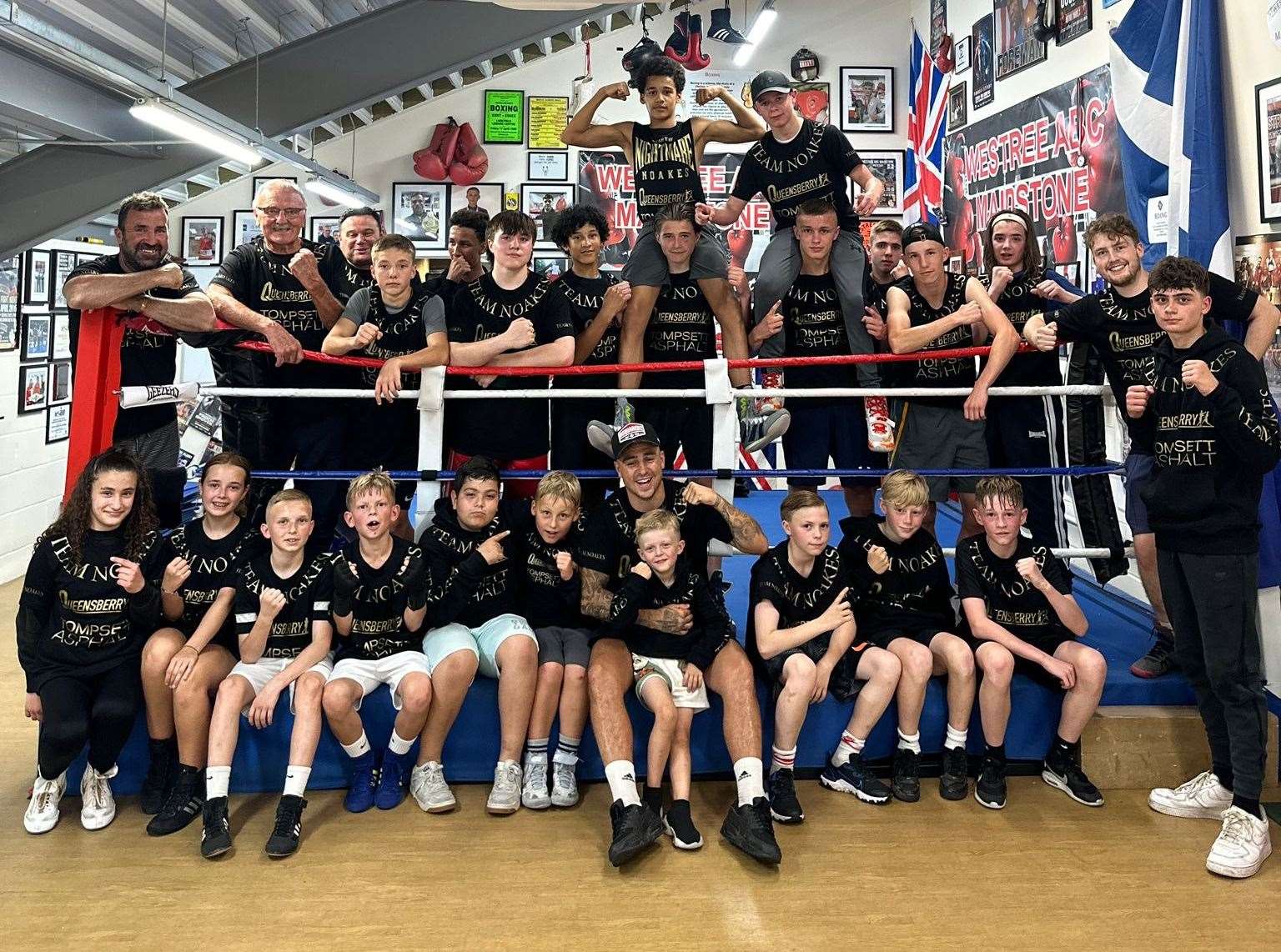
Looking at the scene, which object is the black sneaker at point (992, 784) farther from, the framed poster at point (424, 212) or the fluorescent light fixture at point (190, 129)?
the framed poster at point (424, 212)

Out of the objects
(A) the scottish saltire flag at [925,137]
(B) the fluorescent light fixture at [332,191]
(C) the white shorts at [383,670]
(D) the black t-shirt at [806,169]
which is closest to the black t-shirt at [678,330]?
(D) the black t-shirt at [806,169]

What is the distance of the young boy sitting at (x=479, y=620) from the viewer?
8.61 feet

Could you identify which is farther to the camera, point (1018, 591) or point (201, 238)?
point (201, 238)

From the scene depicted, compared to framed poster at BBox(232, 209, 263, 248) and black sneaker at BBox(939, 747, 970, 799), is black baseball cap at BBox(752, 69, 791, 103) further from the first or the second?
framed poster at BBox(232, 209, 263, 248)

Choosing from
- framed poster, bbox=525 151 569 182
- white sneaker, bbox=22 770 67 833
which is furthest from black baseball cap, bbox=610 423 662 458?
framed poster, bbox=525 151 569 182

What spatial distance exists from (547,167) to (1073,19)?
428cm

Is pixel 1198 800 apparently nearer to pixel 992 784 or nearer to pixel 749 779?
pixel 992 784

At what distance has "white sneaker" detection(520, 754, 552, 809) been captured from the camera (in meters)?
2.60

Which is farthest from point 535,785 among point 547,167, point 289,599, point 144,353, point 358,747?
point 547,167

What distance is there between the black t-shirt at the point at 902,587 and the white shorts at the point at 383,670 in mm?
1262

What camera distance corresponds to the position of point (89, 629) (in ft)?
8.41

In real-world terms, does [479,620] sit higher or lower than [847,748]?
higher

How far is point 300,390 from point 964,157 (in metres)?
5.11

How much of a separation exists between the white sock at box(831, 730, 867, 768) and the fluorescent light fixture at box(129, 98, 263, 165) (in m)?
4.17
